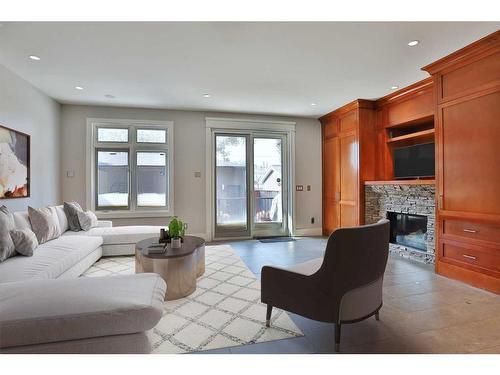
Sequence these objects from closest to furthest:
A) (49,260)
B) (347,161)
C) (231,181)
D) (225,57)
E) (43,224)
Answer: (49,260)
(225,57)
(43,224)
(347,161)
(231,181)

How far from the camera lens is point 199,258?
3133 millimetres

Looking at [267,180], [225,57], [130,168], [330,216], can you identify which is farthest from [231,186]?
[225,57]

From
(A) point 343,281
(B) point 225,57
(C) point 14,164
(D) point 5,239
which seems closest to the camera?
(A) point 343,281

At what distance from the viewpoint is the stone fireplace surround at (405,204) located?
→ 11.8ft

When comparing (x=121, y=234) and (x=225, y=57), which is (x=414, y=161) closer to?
(x=225, y=57)

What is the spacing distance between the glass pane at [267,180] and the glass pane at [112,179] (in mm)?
2591

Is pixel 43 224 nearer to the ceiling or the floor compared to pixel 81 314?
nearer to the ceiling

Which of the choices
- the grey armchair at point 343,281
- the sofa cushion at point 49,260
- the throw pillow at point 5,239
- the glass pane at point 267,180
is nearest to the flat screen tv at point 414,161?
the glass pane at point 267,180

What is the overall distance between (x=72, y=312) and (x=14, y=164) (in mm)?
3263

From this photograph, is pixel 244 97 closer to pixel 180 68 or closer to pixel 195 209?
pixel 180 68

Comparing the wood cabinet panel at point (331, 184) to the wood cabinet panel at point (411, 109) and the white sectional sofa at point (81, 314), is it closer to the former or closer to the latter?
the wood cabinet panel at point (411, 109)

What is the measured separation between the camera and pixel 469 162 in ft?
9.39
